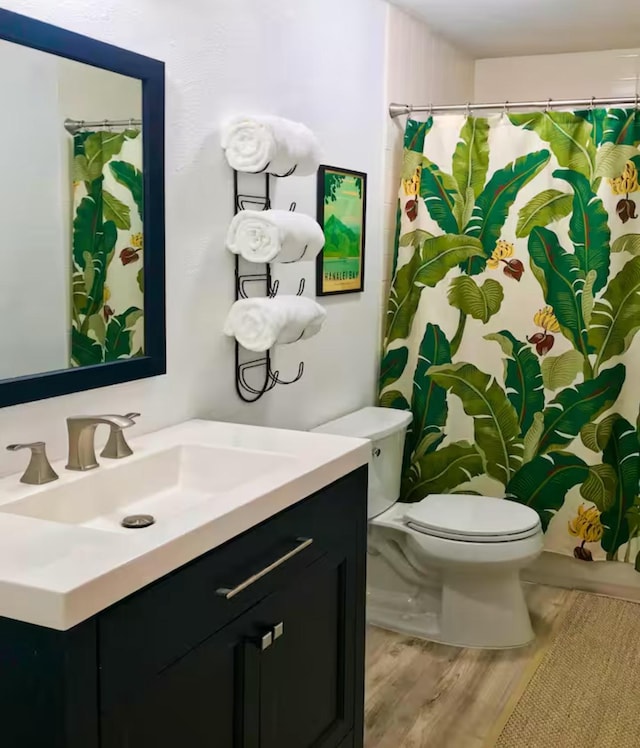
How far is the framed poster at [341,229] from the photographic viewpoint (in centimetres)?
287

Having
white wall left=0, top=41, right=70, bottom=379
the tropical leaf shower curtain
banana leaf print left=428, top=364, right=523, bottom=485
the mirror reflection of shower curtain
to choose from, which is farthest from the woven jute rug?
white wall left=0, top=41, right=70, bottom=379

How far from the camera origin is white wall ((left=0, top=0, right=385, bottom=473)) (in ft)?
6.37

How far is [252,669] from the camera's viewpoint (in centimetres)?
162

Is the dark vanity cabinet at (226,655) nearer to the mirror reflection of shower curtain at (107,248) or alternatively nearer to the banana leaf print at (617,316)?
the mirror reflection of shower curtain at (107,248)

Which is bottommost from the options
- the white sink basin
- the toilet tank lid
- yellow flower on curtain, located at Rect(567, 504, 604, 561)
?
yellow flower on curtain, located at Rect(567, 504, 604, 561)

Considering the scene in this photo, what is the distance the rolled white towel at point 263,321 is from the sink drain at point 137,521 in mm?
707

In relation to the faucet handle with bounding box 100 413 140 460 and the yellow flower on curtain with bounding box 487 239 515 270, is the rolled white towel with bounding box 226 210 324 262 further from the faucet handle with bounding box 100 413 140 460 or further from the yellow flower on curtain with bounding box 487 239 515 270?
the yellow flower on curtain with bounding box 487 239 515 270

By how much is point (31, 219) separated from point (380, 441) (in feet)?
5.04

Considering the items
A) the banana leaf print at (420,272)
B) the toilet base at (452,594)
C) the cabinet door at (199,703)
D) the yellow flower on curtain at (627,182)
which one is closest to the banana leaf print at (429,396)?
the banana leaf print at (420,272)

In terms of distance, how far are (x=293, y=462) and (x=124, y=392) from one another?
469 mm

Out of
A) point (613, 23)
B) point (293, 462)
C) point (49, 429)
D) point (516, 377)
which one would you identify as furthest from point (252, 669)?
point (613, 23)

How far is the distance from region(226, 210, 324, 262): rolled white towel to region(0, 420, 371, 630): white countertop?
0.58 meters

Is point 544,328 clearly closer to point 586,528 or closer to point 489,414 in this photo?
point 489,414

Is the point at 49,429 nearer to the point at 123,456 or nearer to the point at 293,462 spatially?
the point at 123,456
